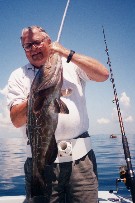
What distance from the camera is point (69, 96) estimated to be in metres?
4.12

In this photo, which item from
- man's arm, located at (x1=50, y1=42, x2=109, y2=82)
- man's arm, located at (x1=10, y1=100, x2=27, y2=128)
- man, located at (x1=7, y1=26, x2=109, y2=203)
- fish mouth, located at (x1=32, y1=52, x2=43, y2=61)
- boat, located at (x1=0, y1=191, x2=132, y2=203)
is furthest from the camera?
boat, located at (x1=0, y1=191, x2=132, y2=203)

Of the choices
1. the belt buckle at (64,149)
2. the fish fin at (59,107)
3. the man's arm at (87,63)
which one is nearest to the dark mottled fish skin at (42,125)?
the fish fin at (59,107)

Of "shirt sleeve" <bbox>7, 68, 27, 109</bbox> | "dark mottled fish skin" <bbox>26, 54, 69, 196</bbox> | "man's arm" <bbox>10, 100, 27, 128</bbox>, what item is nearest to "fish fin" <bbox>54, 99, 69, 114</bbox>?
"dark mottled fish skin" <bbox>26, 54, 69, 196</bbox>

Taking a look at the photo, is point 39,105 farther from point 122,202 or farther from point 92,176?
point 122,202

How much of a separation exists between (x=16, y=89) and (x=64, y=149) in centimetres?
128

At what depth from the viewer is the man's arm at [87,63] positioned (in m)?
3.56

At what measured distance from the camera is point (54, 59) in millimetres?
3521

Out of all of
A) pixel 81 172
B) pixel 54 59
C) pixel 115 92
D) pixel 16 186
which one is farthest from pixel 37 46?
pixel 16 186

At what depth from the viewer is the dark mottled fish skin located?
3076 mm

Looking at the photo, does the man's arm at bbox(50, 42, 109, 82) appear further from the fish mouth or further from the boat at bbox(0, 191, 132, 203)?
the boat at bbox(0, 191, 132, 203)

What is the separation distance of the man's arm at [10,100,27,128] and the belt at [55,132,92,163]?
31.7 inches

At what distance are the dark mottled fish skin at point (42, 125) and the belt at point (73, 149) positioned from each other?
31.4 inches

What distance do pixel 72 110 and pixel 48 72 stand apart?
3.02 ft

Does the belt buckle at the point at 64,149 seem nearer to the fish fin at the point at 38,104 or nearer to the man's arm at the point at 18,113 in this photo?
the man's arm at the point at 18,113
